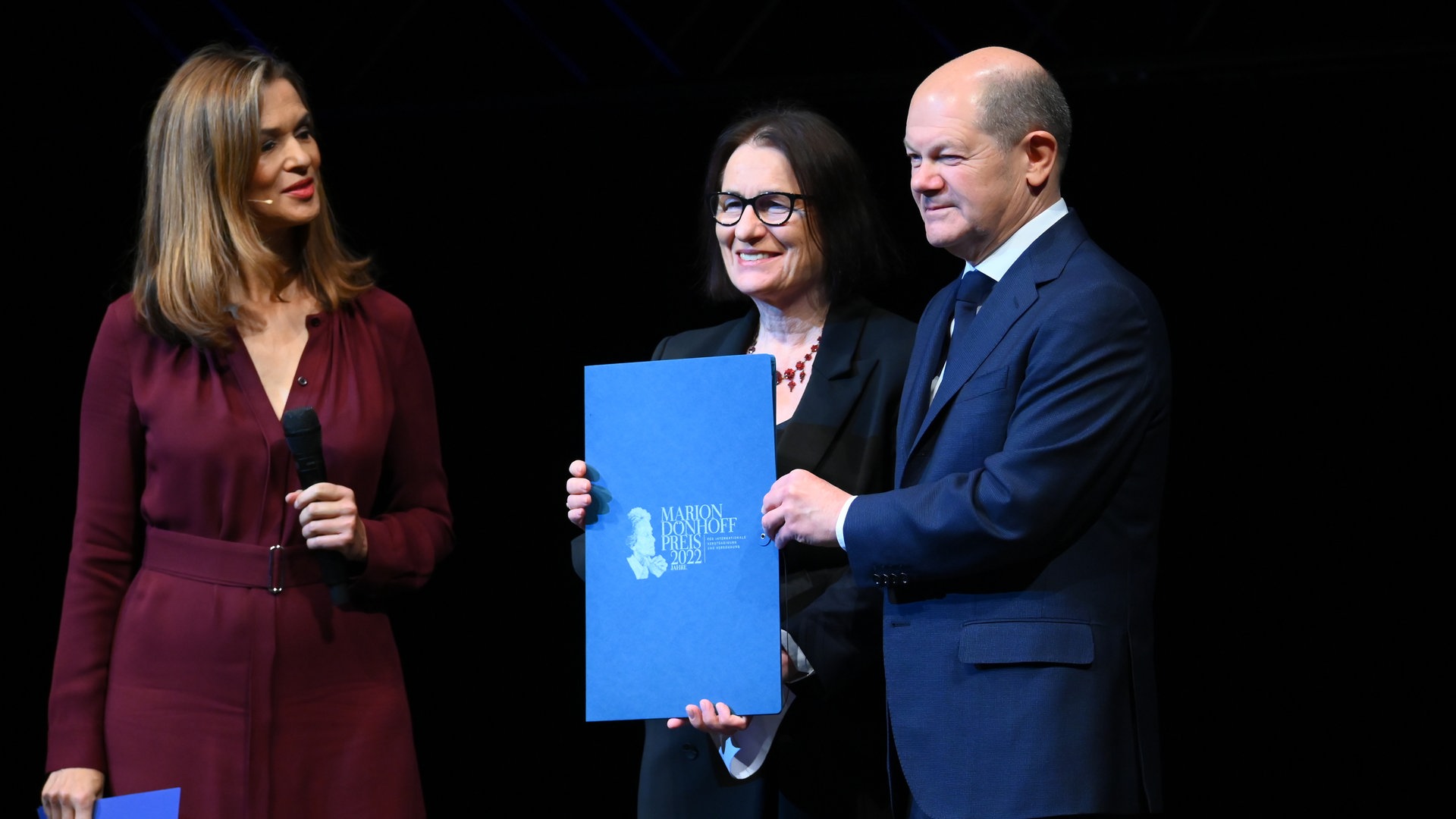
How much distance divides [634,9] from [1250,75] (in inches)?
63.6

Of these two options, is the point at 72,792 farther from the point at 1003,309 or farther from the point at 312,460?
the point at 1003,309

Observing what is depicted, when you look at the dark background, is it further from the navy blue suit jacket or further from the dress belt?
the dress belt

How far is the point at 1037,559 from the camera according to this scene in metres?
1.86

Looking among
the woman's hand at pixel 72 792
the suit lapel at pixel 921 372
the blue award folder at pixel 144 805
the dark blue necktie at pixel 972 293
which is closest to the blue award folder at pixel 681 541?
the suit lapel at pixel 921 372

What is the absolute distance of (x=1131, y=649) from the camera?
1854 mm

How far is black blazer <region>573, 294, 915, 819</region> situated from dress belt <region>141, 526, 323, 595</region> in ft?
2.36

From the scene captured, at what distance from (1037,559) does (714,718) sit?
57 centimetres

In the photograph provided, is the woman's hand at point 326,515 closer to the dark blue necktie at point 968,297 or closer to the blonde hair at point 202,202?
the blonde hair at point 202,202

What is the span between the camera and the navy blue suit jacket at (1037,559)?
5.90 feet

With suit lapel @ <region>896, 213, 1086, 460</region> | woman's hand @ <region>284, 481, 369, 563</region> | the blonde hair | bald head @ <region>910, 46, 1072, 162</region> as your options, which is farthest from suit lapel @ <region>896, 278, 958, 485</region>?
the blonde hair

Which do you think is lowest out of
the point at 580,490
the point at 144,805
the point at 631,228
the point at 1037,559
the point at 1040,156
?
the point at 144,805

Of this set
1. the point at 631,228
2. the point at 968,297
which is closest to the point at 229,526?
the point at 968,297

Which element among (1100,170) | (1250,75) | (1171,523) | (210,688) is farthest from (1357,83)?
(210,688)

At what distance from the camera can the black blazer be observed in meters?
2.21
